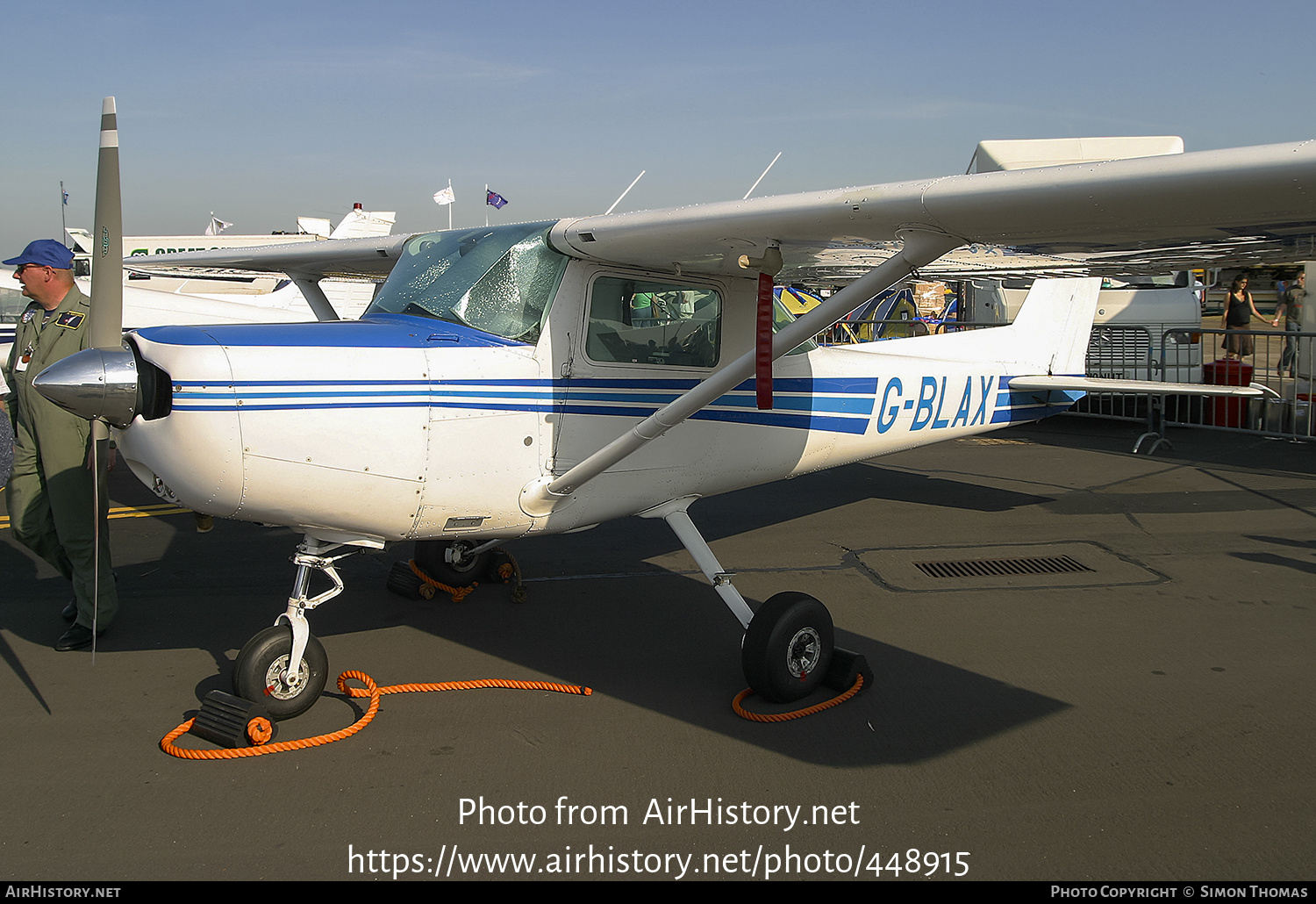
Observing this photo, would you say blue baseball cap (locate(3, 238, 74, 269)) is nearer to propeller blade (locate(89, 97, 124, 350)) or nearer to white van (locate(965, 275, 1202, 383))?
propeller blade (locate(89, 97, 124, 350))

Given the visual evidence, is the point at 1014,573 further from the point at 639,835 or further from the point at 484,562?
the point at 639,835

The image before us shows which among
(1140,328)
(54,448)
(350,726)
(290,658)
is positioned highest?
(1140,328)

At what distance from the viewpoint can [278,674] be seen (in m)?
3.92

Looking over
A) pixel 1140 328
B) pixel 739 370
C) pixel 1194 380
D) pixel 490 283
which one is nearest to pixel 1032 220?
pixel 739 370

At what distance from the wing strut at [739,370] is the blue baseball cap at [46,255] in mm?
2904

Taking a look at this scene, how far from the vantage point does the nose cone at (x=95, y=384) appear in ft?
10.2

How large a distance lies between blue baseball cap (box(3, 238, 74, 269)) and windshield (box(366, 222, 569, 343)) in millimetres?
1909

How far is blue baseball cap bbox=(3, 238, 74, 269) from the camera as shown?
470cm

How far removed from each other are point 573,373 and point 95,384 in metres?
1.89

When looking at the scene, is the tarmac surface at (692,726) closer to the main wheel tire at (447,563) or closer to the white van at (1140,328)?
the main wheel tire at (447,563)

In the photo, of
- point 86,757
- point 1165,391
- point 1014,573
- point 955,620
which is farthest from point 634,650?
point 1165,391

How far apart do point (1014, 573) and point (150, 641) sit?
5.32 metres

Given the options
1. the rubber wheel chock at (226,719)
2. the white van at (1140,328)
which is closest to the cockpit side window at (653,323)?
the rubber wheel chock at (226,719)

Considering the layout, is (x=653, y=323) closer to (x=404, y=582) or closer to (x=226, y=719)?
(x=404, y=582)
